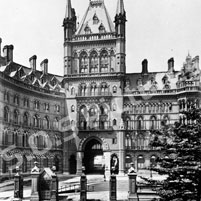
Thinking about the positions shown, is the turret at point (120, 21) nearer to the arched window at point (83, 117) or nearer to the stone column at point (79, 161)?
the arched window at point (83, 117)

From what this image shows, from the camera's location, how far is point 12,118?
59719 mm

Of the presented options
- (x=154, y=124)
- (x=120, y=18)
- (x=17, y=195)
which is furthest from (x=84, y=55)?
(x=17, y=195)

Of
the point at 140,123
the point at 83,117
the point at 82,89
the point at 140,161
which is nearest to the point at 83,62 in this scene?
the point at 82,89

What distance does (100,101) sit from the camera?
233ft

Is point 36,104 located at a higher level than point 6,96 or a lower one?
lower

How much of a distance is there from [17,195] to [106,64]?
42796 millimetres

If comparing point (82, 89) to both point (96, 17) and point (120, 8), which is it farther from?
point (120, 8)

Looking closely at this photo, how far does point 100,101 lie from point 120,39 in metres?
12.2

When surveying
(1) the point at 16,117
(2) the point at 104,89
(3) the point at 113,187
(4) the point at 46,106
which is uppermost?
(2) the point at 104,89

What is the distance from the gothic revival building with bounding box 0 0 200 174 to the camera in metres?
67.9

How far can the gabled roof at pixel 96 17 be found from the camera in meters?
73.5

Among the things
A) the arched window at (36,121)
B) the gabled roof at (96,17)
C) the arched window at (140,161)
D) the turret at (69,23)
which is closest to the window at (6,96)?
the arched window at (36,121)

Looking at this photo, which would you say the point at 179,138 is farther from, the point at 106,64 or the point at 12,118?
the point at 106,64

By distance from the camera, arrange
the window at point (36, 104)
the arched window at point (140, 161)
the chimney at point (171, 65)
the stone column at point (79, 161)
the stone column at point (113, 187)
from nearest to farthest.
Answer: the stone column at point (113, 187) → the window at point (36, 104) → the arched window at point (140, 161) → the stone column at point (79, 161) → the chimney at point (171, 65)
